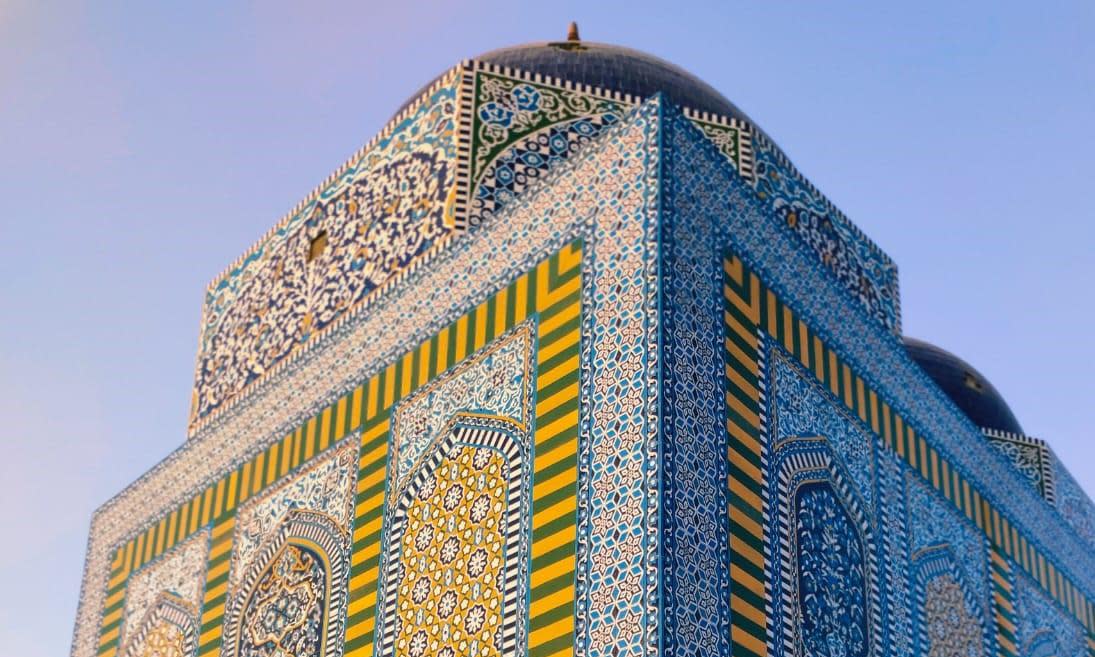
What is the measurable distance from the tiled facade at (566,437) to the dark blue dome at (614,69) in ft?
0.89

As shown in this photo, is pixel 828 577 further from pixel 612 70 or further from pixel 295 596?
pixel 612 70

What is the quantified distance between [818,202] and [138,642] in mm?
3524

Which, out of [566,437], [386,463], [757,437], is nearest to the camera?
[566,437]

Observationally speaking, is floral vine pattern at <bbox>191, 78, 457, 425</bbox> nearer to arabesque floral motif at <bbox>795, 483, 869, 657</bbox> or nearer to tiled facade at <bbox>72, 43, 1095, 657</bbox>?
tiled facade at <bbox>72, 43, 1095, 657</bbox>

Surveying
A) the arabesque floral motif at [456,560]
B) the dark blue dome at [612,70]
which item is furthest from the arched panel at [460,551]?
the dark blue dome at [612,70]

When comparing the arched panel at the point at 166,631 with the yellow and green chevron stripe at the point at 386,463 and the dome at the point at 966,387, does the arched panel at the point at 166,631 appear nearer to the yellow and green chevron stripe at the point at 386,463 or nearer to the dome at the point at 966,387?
the yellow and green chevron stripe at the point at 386,463

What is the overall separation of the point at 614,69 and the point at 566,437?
2.65 metres

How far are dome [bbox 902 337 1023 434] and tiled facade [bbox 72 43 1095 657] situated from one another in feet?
6.43

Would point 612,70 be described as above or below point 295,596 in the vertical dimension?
above

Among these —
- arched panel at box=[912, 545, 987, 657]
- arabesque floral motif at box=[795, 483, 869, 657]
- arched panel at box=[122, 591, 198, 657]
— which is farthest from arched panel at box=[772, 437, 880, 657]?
arched panel at box=[122, 591, 198, 657]

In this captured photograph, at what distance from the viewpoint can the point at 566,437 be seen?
5.06 metres

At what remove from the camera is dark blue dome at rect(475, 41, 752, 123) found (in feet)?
23.5

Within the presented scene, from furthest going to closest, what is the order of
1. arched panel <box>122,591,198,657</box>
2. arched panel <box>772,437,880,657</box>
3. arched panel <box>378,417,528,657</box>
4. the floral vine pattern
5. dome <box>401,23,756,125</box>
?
dome <box>401,23,756,125</box> → arched panel <box>122,591,198,657</box> → the floral vine pattern → arched panel <box>772,437,880,657</box> → arched panel <box>378,417,528,657</box>

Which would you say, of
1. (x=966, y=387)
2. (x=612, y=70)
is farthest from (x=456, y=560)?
(x=966, y=387)
